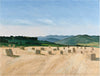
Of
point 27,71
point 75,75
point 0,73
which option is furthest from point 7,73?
point 75,75

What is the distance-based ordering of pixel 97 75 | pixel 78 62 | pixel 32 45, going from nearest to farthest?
1. pixel 97 75
2. pixel 78 62
3. pixel 32 45

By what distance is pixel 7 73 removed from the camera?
10672mm

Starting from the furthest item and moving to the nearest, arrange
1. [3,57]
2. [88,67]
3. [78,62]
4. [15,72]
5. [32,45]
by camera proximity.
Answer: [32,45] < [3,57] < [78,62] < [88,67] < [15,72]

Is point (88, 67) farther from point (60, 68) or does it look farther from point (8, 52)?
point (8, 52)

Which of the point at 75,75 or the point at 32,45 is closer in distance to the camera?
the point at 75,75

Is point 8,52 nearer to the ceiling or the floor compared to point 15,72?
nearer to the ceiling

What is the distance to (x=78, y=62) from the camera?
12531mm

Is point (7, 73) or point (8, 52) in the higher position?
point (8, 52)

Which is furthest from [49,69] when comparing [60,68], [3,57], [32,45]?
[32,45]

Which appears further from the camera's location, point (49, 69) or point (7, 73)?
point (49, 69)

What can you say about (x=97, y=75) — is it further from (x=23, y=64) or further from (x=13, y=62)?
(x=13, y=62)

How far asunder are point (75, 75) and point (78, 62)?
8.18 ft

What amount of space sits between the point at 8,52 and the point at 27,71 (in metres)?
4.83

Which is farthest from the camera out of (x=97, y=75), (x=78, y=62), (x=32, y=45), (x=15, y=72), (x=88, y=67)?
(x=32, y=45)
